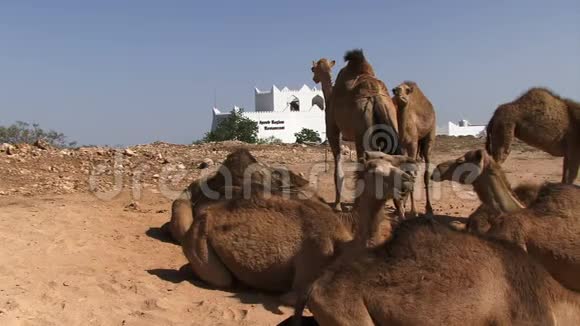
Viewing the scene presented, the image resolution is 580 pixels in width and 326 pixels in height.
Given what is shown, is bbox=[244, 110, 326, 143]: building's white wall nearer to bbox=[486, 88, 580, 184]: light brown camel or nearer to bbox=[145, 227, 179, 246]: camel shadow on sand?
bbox=[486, 88, 580, 184]: light brown camel

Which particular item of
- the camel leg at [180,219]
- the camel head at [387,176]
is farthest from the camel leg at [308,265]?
the camel leg at [180,219]

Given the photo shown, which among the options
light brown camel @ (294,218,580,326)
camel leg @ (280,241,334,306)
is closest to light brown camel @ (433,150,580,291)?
light brown camel @ (294,218,580,326)

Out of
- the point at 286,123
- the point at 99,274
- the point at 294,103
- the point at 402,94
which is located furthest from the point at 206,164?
the point at 294,103

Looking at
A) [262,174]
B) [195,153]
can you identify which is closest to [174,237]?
[262,174]

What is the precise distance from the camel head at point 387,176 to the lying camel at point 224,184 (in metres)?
1.84

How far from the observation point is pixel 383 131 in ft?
28.9

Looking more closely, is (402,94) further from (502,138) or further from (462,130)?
(462,130)

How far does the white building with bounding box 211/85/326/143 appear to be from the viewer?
5062cm

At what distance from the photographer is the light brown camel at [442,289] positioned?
355 centimetres

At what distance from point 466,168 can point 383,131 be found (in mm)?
2313

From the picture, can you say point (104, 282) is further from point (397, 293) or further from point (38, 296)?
point (397, 293)

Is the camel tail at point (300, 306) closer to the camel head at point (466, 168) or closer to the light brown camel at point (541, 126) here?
the camel head at point (466, 168)

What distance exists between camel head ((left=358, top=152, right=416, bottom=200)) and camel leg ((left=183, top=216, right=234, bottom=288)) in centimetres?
166

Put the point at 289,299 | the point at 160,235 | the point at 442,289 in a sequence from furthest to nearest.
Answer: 1. the point at 160,235
2. the point at 289,299
3. the point at 442,289
